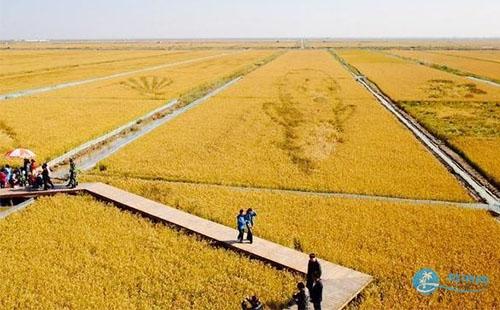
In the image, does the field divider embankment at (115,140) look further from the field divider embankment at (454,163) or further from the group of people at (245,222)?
the field divider embankment at (454,163)

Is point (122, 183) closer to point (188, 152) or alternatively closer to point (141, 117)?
point (188, 152)

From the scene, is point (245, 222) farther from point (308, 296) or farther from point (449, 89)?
point (449, 89)

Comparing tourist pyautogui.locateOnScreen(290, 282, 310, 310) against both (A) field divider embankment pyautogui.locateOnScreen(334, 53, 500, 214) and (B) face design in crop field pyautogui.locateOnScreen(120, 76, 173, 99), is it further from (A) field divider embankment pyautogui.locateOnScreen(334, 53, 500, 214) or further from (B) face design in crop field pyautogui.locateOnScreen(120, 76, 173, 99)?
(B) face design in crop field pyautogui.locateOnScreen(120, 76, 173, 99)

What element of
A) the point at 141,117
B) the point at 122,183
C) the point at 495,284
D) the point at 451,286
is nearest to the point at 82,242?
the point at 122,183

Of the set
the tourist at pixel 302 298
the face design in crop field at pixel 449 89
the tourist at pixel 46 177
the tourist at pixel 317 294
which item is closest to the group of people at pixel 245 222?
the tourist at pixel 317 294

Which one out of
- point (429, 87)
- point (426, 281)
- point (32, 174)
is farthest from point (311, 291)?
point (429, 87)

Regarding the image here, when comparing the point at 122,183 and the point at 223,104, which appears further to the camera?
the point at 223,104

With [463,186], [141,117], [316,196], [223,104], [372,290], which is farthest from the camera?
[223,104]
